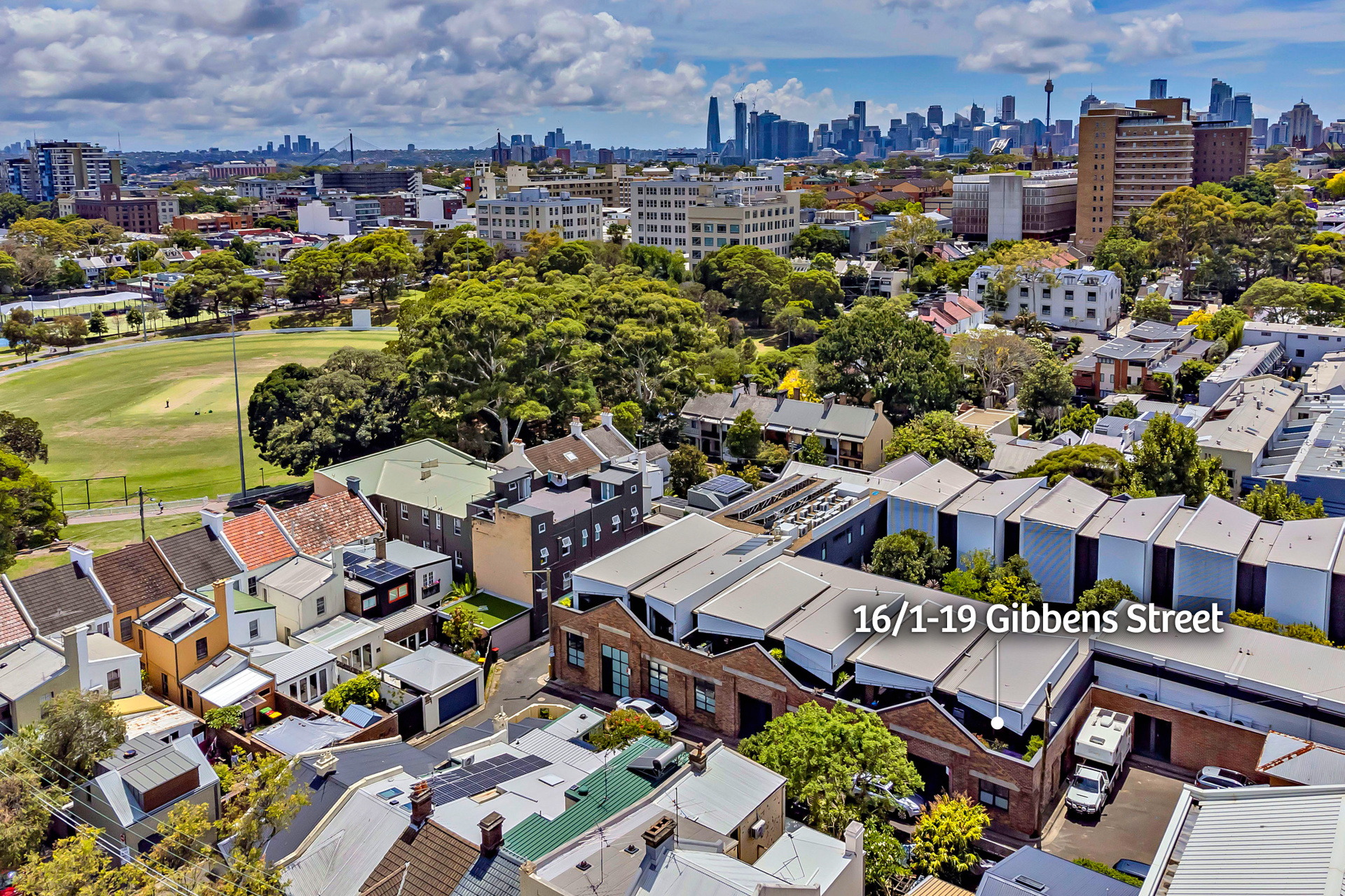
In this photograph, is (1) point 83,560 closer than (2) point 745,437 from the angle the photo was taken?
Yes

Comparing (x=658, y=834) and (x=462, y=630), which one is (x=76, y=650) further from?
(x=658, y=834)

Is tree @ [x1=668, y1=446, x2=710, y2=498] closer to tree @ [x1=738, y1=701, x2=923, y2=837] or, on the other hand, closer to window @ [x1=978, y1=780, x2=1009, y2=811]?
window @ [x1=978, y1=780, x2=1009, y2=811]

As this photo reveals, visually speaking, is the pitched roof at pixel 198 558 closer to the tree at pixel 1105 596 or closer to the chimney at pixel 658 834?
the chimney at pixel 658 834

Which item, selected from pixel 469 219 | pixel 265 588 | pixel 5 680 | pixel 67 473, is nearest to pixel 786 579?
pixel 265 588

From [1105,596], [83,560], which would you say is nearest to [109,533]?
[83,560]

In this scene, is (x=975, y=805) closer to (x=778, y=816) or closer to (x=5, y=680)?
(x=778, y=816)

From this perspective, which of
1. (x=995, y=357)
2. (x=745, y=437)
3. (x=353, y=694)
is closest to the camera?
(x=353, y=694)
